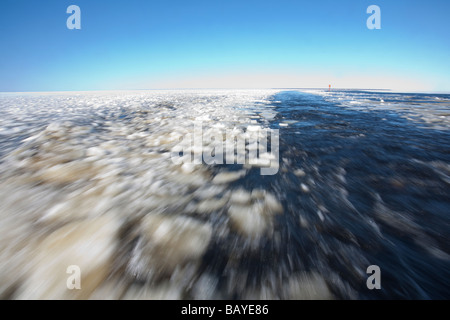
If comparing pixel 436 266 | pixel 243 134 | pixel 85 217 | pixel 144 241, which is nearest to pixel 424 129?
pixel 243 134

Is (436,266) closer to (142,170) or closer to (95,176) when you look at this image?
(142,170)

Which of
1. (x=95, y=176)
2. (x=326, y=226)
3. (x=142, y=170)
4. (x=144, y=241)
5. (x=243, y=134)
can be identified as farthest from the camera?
(x=243, y=134)

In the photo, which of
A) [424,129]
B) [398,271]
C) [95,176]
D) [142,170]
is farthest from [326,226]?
[424,129]
